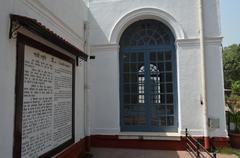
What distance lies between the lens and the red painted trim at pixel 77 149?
5.20 metres

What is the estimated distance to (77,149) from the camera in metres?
6.05

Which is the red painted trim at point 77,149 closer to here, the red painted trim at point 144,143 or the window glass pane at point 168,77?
the red painted trim at point 144,143

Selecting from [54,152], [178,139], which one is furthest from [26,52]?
[178,139]

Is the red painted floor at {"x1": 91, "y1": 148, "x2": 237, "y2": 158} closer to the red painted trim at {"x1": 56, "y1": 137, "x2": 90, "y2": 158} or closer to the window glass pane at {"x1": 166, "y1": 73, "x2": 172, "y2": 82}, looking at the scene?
the red painted trim at {"x1": 56, "y1": 137, "x2": 90, "y2": 158}

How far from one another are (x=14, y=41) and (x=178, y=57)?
4.92m

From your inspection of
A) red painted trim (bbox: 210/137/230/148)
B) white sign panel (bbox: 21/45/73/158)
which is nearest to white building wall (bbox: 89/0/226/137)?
red painted trim (bbox: 210/137/230/148)

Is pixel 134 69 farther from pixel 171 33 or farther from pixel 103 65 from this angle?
pixel 171 33

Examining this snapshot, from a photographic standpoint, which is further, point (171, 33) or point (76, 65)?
point (171, 33)

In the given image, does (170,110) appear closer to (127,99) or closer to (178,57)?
(127,99)

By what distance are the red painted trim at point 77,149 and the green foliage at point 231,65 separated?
29150 millimetres

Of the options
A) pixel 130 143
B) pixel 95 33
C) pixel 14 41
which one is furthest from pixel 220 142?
pixel 14 41

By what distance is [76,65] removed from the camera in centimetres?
622

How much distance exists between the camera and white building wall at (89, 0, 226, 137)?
680 cm

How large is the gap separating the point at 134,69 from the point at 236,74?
30.4 metres
